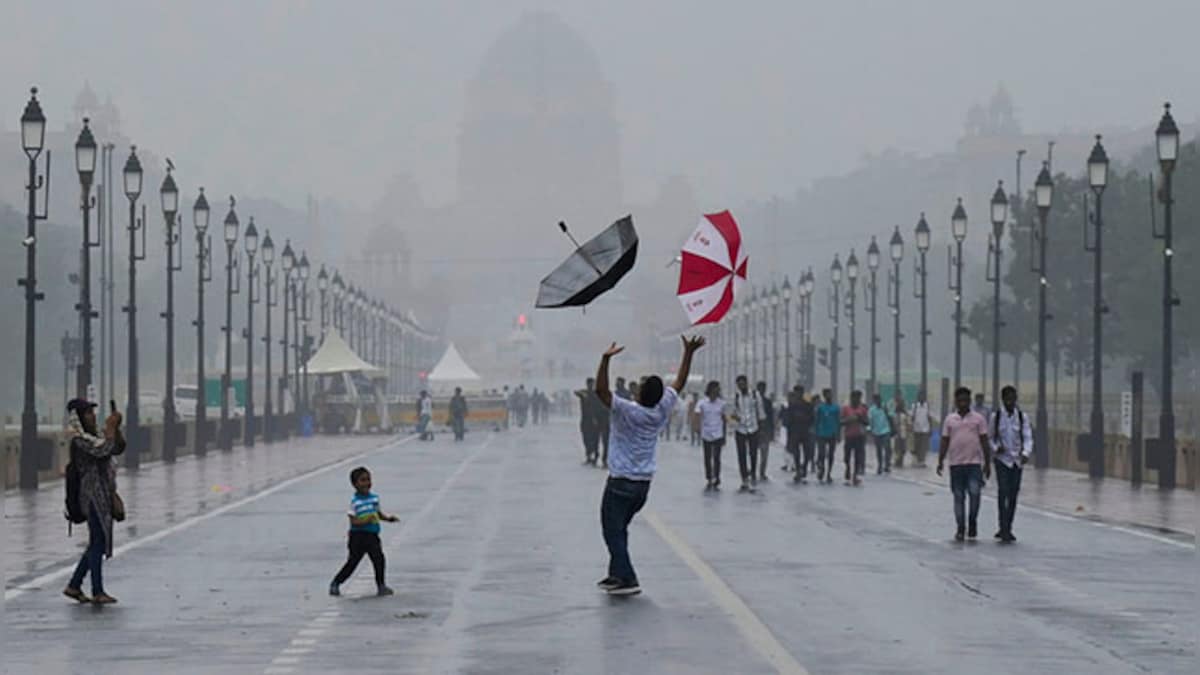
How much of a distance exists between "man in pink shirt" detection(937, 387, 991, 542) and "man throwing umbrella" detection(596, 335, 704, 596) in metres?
8.02

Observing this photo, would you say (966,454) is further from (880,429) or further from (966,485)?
(880,429)

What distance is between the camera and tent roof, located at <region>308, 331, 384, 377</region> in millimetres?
98700

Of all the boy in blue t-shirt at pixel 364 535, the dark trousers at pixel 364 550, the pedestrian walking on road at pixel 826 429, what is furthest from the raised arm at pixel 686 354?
the pedestrian walking on road at pixel 826 429

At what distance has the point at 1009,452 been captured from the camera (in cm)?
2952

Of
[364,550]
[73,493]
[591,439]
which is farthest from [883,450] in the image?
[73,493]

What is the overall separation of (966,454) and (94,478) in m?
11.8

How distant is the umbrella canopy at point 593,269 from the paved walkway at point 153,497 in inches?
230

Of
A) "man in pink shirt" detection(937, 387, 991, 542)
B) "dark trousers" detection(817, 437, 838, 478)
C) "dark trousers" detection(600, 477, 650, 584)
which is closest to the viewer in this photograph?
"dark trousers" detection(600, 477, 650, 584)

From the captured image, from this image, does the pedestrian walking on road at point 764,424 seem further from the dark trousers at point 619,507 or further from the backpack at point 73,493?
the backpack at point 73,493

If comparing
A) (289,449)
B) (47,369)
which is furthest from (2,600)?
(47,369)

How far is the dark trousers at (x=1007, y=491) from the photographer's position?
96.1ft

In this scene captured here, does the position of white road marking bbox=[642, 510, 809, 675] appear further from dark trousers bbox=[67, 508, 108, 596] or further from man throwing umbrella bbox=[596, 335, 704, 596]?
dark trousers bbox=[67, 508, 108, 596]

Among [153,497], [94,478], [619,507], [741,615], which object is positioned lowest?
[741,615]

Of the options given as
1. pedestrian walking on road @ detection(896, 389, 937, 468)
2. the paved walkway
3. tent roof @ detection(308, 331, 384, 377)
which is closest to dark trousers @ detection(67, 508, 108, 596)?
the paved walkway
